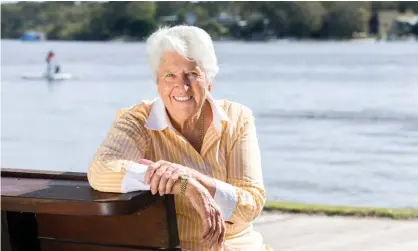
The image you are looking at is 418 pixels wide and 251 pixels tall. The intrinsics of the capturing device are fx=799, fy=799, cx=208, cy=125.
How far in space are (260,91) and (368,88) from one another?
3.78 m

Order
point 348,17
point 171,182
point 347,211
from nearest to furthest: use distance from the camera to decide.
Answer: point 171,182, point 347,211, point 348,17

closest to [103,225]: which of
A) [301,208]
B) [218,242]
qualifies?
[218,242]

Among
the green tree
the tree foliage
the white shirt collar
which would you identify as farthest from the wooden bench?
the green tree

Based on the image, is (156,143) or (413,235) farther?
(413,235)

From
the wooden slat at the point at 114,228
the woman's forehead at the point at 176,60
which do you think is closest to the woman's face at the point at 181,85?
the woman's forehead at the point at 176,60

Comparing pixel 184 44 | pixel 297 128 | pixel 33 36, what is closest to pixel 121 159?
pixel 184 44

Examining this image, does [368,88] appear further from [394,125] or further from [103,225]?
[103,225]

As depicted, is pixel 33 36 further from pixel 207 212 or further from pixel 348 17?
pixel 207 212

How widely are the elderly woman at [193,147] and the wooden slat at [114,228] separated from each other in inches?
4.1

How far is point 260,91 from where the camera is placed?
2623 cm

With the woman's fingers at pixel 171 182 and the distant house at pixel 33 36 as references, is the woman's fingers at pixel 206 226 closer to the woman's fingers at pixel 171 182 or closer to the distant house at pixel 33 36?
the woman's fingers at pixel 171 182

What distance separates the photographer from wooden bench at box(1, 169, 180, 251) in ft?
6.74

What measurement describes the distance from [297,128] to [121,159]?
12.0m

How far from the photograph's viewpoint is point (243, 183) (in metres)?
2.44
